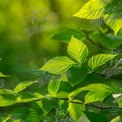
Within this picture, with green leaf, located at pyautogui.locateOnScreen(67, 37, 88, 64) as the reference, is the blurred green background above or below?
below

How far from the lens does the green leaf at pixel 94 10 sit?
1.56ft

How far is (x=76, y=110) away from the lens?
0.49m

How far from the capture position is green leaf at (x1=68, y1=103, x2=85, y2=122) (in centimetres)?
49

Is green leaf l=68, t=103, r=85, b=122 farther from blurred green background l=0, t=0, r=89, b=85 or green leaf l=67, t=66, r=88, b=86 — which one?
blurred green background l=0, t=0, r=89, b=85

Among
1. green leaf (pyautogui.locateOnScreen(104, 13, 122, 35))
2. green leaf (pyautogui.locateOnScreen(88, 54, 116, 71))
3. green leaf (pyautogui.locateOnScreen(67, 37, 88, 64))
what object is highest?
green leaf (pyautogui.locateOnScreen(104, 13, 122, 35))

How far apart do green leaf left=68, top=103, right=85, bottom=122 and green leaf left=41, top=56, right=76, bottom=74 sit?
0.18 ft

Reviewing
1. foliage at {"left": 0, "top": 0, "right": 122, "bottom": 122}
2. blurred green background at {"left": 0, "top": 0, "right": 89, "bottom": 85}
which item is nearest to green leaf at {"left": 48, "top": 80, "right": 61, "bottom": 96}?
foliage at {"left": 0, "top": 0, "right": 122, "bottom": 122}

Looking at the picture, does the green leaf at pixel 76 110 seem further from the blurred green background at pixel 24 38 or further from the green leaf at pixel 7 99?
the blurred green background at pixel 24 38

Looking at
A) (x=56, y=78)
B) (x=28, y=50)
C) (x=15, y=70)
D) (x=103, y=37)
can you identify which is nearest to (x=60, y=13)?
(x=28, y=50)

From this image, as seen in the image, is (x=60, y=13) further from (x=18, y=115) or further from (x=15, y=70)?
(x=18, y=115)

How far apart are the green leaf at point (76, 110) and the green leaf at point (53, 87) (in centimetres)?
3

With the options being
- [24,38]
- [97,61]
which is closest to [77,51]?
[97,61]

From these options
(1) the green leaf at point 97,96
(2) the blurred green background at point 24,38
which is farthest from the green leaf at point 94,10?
(2) the blurred green background at point 24,38

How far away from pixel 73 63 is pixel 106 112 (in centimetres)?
8
